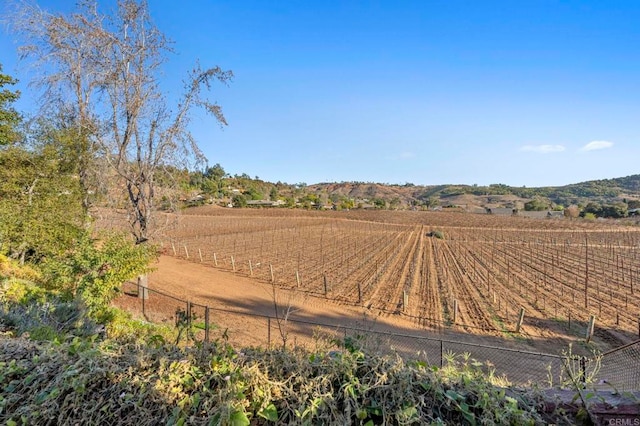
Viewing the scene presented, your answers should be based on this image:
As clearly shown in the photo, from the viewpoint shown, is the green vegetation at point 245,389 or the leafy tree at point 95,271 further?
the leafy tree at point 95,271

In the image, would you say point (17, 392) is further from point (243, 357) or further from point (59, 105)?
point (59, 105)

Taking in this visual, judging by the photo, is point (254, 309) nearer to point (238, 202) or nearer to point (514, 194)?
point (238, 202)

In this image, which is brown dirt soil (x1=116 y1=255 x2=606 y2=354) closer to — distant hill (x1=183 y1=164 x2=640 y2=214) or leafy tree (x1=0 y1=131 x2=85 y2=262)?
leafy tree (x1=0 y1=131 x2=85 y2=262)

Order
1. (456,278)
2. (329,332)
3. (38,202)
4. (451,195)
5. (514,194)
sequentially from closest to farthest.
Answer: (329,332) < (38,202) < (456,278) < (514,194) < (451,195)

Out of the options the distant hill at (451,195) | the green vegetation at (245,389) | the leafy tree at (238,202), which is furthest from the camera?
the distant hill at (451,195)

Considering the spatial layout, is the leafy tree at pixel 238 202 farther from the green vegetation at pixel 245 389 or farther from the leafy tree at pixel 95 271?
the green vegetation at pixel 245 389

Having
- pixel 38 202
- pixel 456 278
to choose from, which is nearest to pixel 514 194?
pixel 456 278

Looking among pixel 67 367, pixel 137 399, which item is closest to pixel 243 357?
pixel 137 399

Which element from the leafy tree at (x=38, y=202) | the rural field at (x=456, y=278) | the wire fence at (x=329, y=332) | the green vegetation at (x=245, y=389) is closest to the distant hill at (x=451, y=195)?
the rural field at (x=456, y=278)

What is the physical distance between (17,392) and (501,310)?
16.0 metres

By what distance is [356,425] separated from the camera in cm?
151

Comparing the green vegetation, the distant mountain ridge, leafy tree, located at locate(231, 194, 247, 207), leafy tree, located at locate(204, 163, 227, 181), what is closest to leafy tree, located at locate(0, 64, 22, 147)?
leafy tree, located at locate(204, 163, 227, 181)

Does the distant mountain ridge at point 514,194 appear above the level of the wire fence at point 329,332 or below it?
above

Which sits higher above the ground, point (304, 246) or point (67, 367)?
point (67, 367)
